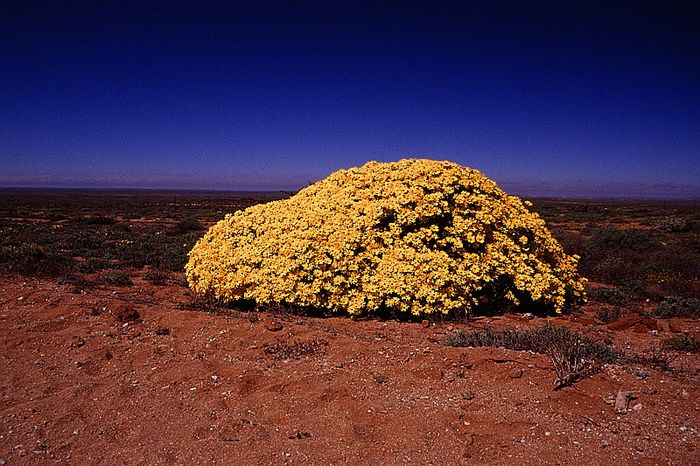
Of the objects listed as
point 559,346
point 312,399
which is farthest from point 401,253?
point 312,399

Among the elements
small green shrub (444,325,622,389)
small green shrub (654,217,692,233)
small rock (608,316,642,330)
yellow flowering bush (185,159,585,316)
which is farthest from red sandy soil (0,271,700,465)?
small green shrub (654,217,692,233)

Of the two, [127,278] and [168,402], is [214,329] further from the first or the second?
[127,278]

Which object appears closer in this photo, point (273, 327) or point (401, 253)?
point (273, 327)

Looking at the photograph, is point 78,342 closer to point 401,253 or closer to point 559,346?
point 401,253

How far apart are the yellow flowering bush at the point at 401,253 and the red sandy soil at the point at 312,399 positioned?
0.68 meters

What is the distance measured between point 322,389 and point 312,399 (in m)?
0.19

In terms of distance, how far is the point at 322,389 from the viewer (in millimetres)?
4539

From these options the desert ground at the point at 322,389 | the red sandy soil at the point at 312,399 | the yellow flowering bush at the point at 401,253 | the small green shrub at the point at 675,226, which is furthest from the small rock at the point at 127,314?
the small green shrub at the point at 675,226

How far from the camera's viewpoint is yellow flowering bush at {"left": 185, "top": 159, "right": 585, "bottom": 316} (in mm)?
6801

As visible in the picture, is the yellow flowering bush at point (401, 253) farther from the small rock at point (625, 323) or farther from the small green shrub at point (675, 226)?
the small green shrub at point (675, 226)

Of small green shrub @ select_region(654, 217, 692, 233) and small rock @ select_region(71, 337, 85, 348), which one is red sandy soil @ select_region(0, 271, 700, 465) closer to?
small rock @ select_region(71, 337, 85, 348)

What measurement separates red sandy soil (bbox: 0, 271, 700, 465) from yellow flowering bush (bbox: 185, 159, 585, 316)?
68cm

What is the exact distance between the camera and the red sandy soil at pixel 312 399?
357 centimetres

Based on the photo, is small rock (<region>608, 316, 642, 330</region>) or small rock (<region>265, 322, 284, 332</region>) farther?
small rock (<region>608, 316, 642, 330</region>)
